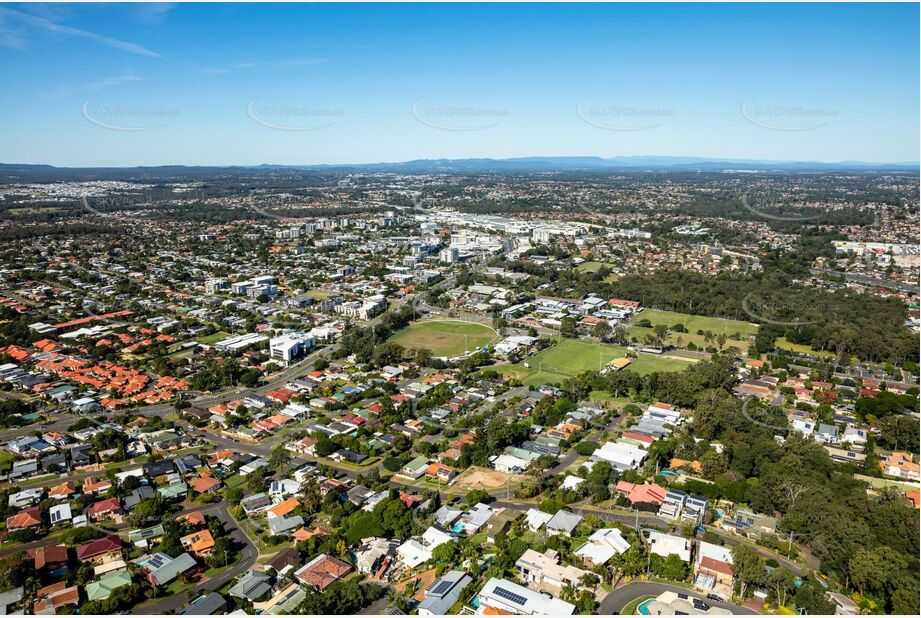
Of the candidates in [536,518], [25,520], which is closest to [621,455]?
[536,518]

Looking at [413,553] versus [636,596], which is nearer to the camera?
[636,596]

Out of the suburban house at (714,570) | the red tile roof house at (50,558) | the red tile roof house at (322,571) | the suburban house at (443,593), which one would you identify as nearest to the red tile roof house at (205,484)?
the red tile roof house at (50,558)

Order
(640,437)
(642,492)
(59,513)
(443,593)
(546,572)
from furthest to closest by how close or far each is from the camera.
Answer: (640,437) → (642,492) → (59,513) → (546,572) → (443,593)

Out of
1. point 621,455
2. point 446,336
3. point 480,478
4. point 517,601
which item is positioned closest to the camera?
point 517,601

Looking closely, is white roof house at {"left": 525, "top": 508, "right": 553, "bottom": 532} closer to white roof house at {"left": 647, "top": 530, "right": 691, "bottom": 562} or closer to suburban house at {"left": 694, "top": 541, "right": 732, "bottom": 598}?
white roof house at {"left": 647, "top": 530, "right": 691, "bottom": 562}

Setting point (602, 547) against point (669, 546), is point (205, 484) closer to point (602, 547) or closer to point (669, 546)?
point (602, 547)

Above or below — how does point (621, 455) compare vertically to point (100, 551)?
below

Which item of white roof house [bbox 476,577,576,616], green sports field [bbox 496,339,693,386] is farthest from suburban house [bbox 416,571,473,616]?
green sports field [bbox 496,339,693,386]
